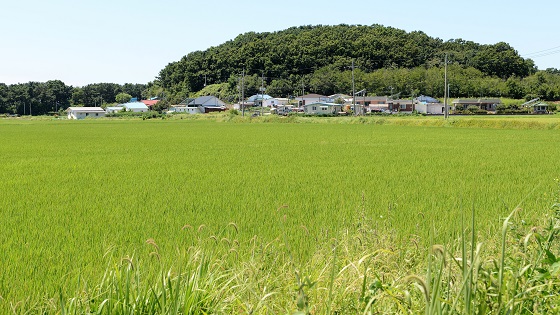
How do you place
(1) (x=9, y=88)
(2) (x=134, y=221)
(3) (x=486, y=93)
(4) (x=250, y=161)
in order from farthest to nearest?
(1) (x=9, y=88) → (3) (x=486, y=93) → (4) (x=250, y=161) → (2) (x=134, y=221)

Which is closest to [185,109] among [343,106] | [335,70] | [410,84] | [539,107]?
[343,106]

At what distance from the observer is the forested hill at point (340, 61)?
9112 centimetres

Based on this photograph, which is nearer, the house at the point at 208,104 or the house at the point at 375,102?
the house at the point at 375,102

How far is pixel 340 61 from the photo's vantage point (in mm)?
101625

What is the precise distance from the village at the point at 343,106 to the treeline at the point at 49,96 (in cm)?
886

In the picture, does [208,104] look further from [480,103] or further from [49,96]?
[480,103]

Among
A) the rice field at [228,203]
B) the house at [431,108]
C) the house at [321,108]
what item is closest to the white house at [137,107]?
the house at [321,108]

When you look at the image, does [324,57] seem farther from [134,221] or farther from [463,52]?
[134,221]

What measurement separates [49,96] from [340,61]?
189 ft

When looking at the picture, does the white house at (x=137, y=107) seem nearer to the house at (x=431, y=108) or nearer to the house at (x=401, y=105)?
the house at (x=401, y=105)

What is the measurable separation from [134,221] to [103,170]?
A: 20.6 ft

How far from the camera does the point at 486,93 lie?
8300 centimetres

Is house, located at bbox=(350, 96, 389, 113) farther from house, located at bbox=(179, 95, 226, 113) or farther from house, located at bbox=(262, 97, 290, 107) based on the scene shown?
house, located at bbox=(179, 95, 226, 113)

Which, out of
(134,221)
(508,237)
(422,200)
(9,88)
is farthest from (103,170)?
(9,88)
